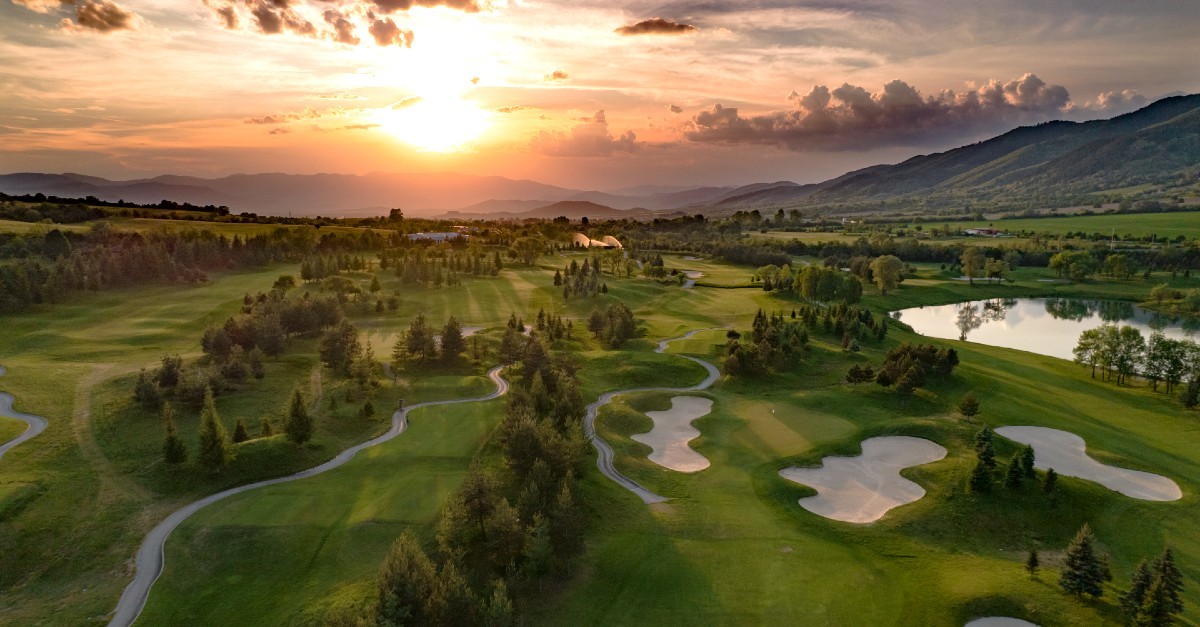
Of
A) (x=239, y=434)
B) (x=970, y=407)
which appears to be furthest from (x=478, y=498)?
(x=970, y=407)

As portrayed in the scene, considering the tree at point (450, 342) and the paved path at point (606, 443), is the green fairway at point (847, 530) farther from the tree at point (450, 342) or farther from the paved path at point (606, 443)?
the tree at point (450, 342)

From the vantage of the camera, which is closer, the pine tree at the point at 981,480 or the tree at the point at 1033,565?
the tree at the point at 1033,565

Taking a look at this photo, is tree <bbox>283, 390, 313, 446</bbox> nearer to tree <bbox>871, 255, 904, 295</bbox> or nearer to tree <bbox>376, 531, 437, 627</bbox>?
tree <bbox>376, 531, 437, 627</bbox>

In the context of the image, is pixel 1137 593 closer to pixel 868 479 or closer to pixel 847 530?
pixel 847 530

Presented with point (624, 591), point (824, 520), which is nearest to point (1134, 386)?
point (824, 520)

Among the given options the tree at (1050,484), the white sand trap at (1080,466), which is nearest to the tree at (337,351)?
the tree at (1050,484)

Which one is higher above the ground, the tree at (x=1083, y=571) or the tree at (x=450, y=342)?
the tree at (x=450, y=342)

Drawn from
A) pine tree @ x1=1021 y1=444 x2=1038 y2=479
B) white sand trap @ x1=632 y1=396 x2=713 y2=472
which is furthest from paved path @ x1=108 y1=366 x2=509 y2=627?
pine tree @ x1=1021 y1=444 x2=1038 y2=479
